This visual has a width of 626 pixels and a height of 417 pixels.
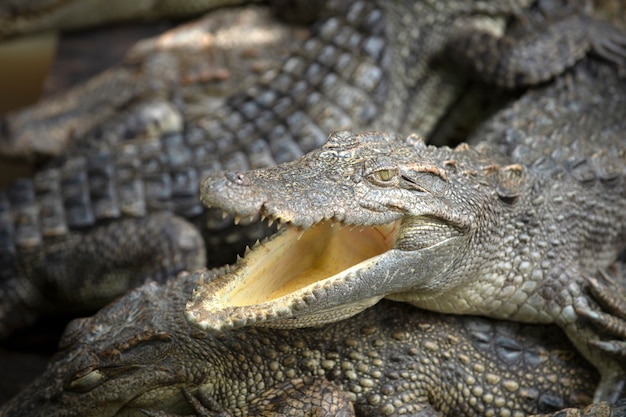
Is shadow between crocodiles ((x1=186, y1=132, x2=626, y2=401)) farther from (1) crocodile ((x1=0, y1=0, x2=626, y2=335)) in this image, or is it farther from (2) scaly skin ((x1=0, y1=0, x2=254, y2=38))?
(2) scaly skin ((x1=0, y1=0, x2=254, y2=38))

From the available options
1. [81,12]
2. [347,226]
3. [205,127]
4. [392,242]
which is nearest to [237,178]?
[347,226]

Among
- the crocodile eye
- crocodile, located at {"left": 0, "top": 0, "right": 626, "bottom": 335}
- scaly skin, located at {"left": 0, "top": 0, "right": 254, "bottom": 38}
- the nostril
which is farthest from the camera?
scaly skin, located at {"left": 0, "top": 0, "right": 254, "bottom": 38}

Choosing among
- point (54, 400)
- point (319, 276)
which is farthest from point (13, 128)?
point (319, 276)

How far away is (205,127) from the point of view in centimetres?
361

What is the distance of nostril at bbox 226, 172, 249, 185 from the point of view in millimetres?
1891

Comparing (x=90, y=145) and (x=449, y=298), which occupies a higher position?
(x=449, y=298)

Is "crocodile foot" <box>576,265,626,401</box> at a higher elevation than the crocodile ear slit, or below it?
below

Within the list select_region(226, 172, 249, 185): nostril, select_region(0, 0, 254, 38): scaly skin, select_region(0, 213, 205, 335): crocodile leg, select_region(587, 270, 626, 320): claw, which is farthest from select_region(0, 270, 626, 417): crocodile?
select_region(0, 0, 254, 38): scaly skin

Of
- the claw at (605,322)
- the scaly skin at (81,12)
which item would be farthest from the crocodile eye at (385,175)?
the scaly skin at (81,12)

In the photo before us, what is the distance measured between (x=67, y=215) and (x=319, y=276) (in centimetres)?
148

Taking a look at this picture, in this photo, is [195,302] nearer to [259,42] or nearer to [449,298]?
[449,298]

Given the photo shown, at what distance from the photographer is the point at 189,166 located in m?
3.36

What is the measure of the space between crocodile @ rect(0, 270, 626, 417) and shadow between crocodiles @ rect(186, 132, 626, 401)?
0.10 metres

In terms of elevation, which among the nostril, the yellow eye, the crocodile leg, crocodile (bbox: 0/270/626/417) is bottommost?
the crocodile leg
